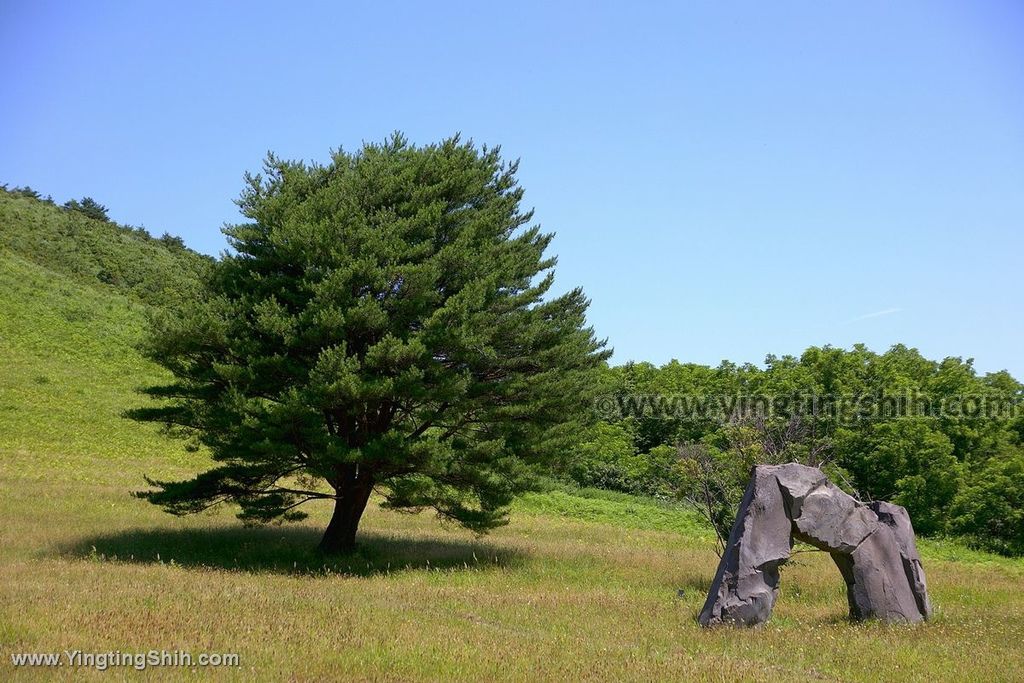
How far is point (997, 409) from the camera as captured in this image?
37.9m

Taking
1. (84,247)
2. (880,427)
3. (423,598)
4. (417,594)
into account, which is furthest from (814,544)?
(84,247)

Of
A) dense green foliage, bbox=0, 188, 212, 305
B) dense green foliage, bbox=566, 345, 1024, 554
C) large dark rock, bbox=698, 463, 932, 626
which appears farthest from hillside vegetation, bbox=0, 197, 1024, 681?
dense green foliage, bbox=0, 188, 212, 305

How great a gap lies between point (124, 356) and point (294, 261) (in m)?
30.7

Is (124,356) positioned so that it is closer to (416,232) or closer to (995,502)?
(416,232)

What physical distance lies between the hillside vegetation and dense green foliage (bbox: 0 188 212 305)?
25520 millimetres

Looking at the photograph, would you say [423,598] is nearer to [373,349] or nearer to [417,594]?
[417,594]

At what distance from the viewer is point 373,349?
15320 mm

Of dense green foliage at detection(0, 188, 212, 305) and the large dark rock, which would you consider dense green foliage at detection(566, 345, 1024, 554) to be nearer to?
the large dark rock

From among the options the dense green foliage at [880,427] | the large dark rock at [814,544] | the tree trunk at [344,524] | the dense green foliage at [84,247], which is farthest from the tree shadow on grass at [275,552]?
the dense green foliage at [84,247]

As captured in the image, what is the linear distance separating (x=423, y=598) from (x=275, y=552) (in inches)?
238

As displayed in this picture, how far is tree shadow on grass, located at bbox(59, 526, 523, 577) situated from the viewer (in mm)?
16391

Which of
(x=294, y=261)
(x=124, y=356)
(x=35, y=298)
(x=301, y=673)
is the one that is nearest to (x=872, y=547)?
(x=301, y=673)

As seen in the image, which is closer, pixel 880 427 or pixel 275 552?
pixel 275 552

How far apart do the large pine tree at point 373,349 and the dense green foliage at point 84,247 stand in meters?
37.2
